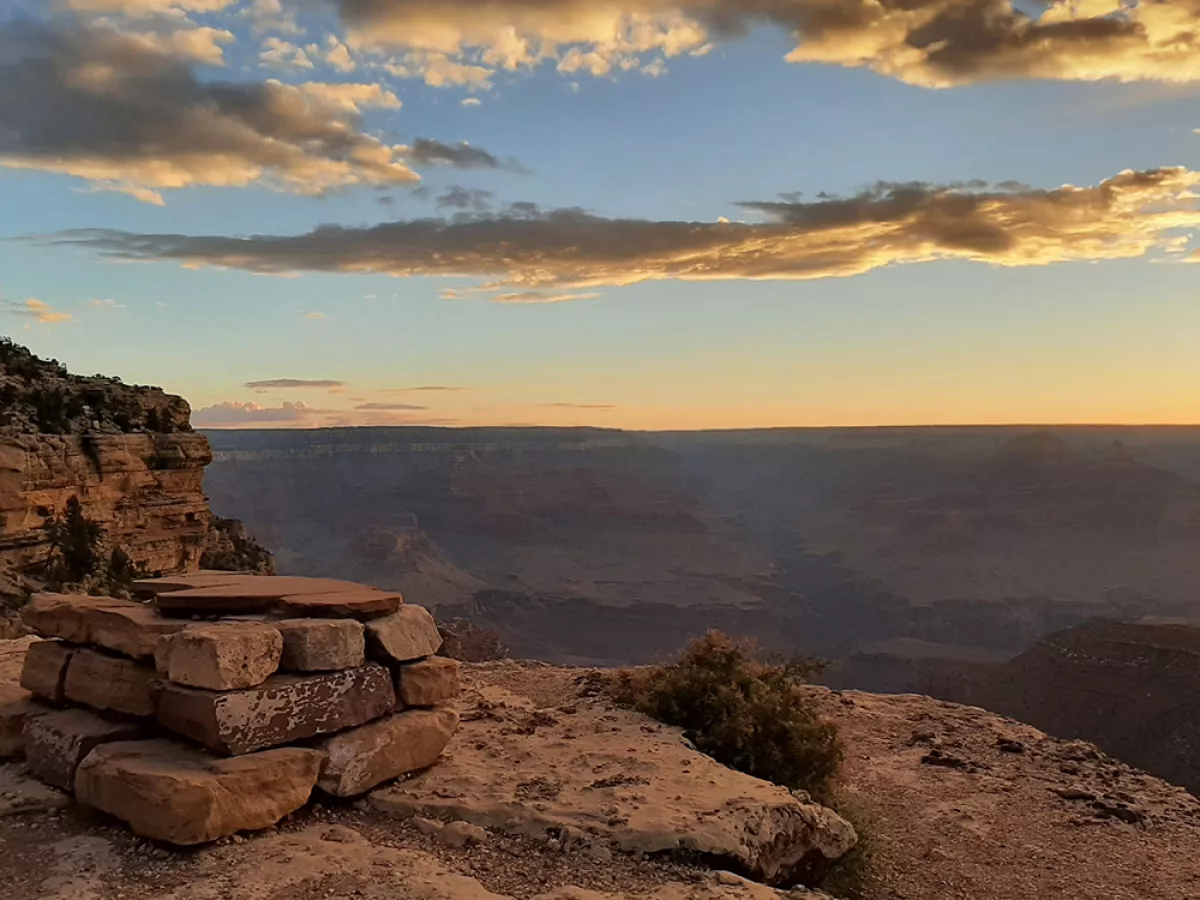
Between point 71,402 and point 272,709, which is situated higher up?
point 71,402

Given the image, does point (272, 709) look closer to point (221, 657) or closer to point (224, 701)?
point (224, 701)

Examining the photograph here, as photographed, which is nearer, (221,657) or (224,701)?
(224,701)

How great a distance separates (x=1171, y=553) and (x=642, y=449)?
72.3m

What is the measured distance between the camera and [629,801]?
6926 mm

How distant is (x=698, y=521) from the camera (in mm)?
99312

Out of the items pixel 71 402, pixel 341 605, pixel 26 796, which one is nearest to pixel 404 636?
pixel 341 605

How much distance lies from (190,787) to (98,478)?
1559 cm

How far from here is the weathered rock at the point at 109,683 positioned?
6.91m

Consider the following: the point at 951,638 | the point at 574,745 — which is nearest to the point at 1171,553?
the point at 951,638

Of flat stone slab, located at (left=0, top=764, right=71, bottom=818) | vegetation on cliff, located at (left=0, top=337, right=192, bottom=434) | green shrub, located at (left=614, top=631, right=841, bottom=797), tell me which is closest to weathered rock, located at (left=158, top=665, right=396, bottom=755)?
flat stone slab, located at (left=0, top=764, right=71, bottom=818)

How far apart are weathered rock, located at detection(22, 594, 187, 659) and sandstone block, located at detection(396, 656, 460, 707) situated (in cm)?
188

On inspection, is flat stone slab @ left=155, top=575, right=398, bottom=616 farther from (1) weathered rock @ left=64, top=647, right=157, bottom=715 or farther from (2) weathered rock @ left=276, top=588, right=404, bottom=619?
(1) weathered rock @ left=64, top=647, right=157, bottom=715

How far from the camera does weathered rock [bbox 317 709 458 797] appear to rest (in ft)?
21.9

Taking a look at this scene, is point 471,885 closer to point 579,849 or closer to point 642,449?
point 579,849
